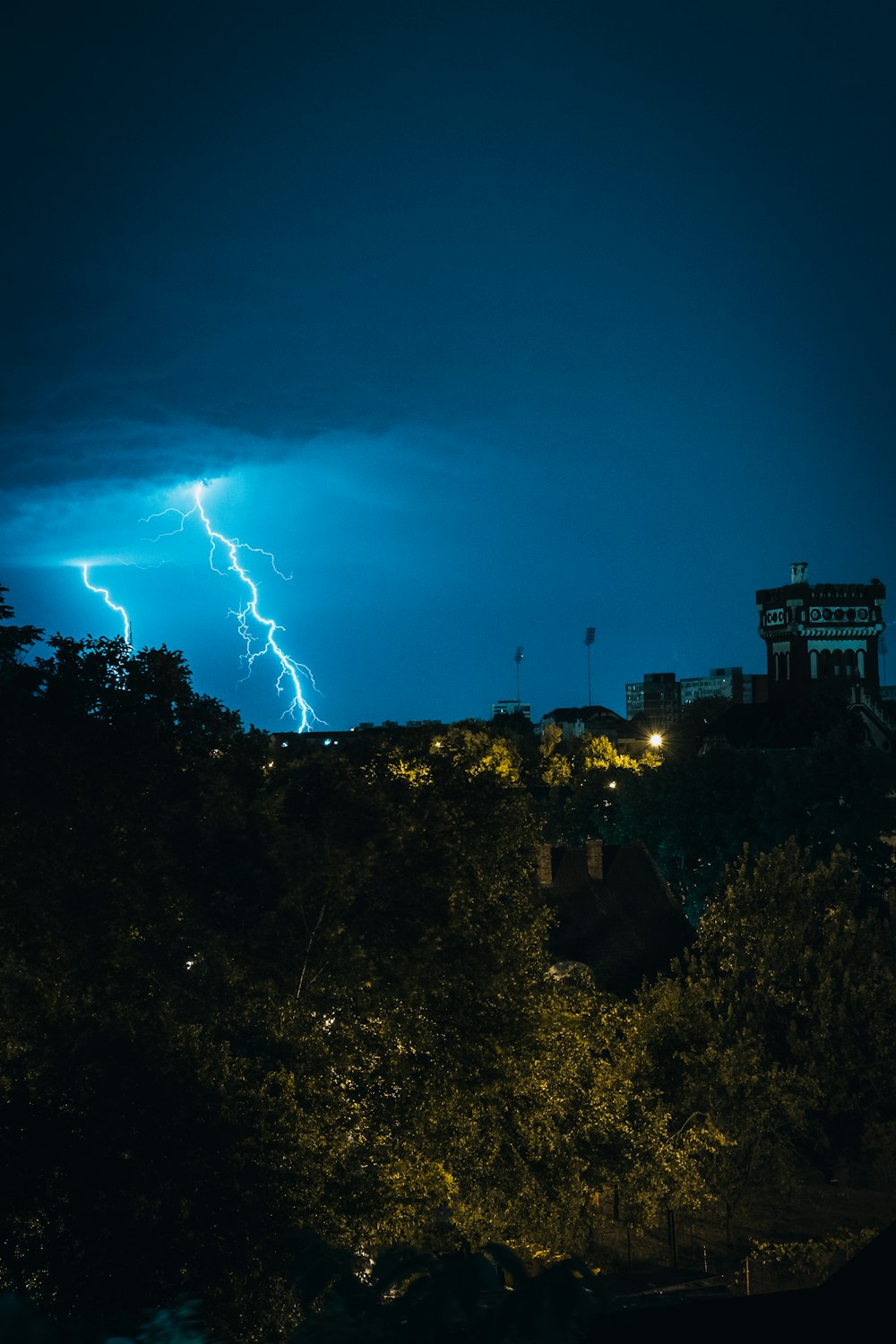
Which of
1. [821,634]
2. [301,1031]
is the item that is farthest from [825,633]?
[301,1031]

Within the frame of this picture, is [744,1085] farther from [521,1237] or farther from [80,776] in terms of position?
[80,776]

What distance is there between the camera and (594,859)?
42.9 m

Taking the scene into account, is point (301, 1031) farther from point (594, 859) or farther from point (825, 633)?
point (825, 633)

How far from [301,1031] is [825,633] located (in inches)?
6713

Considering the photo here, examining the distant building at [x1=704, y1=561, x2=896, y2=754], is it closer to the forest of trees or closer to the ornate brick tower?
the ornate brick tower

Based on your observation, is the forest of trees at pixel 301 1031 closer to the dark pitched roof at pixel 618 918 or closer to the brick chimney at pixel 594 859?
the dark pitched roof at pixel 618 918

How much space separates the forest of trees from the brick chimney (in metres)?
11.1

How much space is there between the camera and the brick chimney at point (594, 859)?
4278 cm

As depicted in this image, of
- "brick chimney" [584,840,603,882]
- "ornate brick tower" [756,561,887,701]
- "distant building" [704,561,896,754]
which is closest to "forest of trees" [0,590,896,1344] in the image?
"brick chimney" [584,840,603,882]

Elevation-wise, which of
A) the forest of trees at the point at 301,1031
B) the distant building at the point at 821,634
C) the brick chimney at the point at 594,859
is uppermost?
the distant building at the point at 821,634

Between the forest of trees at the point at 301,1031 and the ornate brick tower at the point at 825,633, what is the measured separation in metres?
153

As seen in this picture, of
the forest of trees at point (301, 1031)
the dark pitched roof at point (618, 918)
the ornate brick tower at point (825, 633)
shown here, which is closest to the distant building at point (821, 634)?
Result: the ornate brick tower at point (825, 633)

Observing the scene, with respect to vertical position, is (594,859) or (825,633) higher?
(825,633)

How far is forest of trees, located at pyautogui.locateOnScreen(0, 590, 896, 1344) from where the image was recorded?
1516 cm
